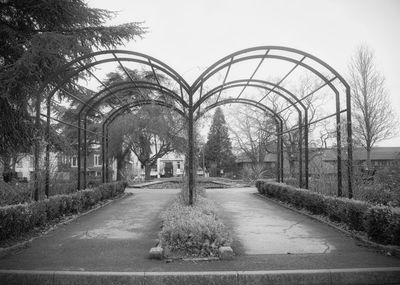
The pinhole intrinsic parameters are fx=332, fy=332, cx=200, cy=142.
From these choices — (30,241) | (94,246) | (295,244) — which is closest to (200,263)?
(295,244)

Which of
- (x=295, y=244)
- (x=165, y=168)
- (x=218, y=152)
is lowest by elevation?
(x=295, y=244)

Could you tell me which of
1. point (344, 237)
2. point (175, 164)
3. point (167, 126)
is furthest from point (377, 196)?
point (175, 164)

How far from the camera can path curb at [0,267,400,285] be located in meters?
4.74

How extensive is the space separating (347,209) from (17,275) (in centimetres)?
686

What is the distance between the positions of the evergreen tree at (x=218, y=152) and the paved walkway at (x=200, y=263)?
44822 mm

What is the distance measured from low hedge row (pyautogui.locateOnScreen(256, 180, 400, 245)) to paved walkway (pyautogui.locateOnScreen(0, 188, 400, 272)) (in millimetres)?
458

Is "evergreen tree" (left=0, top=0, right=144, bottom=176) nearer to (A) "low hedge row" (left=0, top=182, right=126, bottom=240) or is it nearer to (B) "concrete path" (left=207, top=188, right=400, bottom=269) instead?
(A) "low hedge row" (left=0, top=182, right=126, bottom=240)

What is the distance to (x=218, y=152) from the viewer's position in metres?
55.4

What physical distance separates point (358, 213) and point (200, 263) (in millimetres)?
4145

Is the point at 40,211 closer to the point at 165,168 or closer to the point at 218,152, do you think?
the point at 218,152

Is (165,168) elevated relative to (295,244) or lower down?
elevated

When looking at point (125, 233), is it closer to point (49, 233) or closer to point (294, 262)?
point (49, 233)

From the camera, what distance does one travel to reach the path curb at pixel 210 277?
4.74 meters

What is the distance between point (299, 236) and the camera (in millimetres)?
7414
